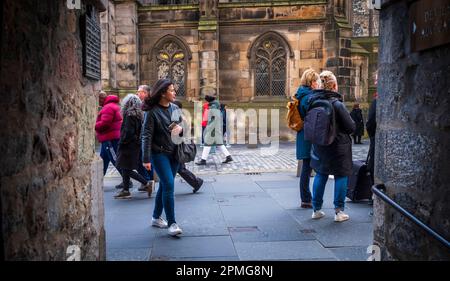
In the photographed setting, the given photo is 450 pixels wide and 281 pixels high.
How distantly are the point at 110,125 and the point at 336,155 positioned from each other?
13.6 ft

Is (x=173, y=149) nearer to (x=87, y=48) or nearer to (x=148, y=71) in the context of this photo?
(x=87, y=48)

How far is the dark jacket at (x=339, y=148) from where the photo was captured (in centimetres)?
585

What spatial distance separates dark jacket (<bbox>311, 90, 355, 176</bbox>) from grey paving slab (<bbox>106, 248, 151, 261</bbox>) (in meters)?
2.42

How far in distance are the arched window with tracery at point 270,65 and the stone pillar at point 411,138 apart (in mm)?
16176

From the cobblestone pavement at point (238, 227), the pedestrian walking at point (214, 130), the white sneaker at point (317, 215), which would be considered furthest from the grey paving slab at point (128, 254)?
the pedestrian walking at point (214, 130)

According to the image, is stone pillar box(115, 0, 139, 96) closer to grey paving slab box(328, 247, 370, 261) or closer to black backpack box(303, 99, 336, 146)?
black backpack box(303, 99, 336, 146)

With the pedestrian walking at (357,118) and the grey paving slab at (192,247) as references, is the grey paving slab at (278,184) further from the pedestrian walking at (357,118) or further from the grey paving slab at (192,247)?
the pedestrian walking at (357,118)

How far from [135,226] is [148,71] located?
47.9 ft

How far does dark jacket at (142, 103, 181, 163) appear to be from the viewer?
539 cm

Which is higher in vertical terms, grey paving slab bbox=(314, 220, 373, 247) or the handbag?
the handbag

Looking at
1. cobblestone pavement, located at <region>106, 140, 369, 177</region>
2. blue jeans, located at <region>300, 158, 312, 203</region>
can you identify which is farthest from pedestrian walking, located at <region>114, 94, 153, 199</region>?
cobblestone pavement, located at <region>106, 140, 369, 177</region>

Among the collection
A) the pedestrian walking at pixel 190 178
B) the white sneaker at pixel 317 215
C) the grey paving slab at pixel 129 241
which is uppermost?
the pedestrian walking at pixel 190 178

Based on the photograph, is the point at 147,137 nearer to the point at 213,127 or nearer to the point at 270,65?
the point at 213,127
